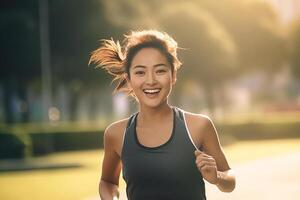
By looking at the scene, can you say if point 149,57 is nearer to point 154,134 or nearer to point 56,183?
point 154,134

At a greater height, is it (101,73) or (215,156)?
(101,73)

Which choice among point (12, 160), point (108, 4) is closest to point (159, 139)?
point (12, 160)

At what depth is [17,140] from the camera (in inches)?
942

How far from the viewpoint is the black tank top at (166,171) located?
3814 millimetres

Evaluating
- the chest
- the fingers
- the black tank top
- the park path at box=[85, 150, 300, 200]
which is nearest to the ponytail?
the chest

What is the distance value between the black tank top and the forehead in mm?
400

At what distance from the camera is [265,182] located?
14156mm

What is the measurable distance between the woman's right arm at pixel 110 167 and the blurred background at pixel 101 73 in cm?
739

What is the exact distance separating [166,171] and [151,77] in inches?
19.7

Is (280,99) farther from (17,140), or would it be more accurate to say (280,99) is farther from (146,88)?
(146,88)

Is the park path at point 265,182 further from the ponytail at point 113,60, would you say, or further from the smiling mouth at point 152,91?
the smiling mouth at point 152,91

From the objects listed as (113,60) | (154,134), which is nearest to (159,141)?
(154,134)

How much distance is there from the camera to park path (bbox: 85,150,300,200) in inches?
464

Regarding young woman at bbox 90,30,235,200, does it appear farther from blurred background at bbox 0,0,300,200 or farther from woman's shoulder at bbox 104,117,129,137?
blurred background at bbox 0,0,300,200
